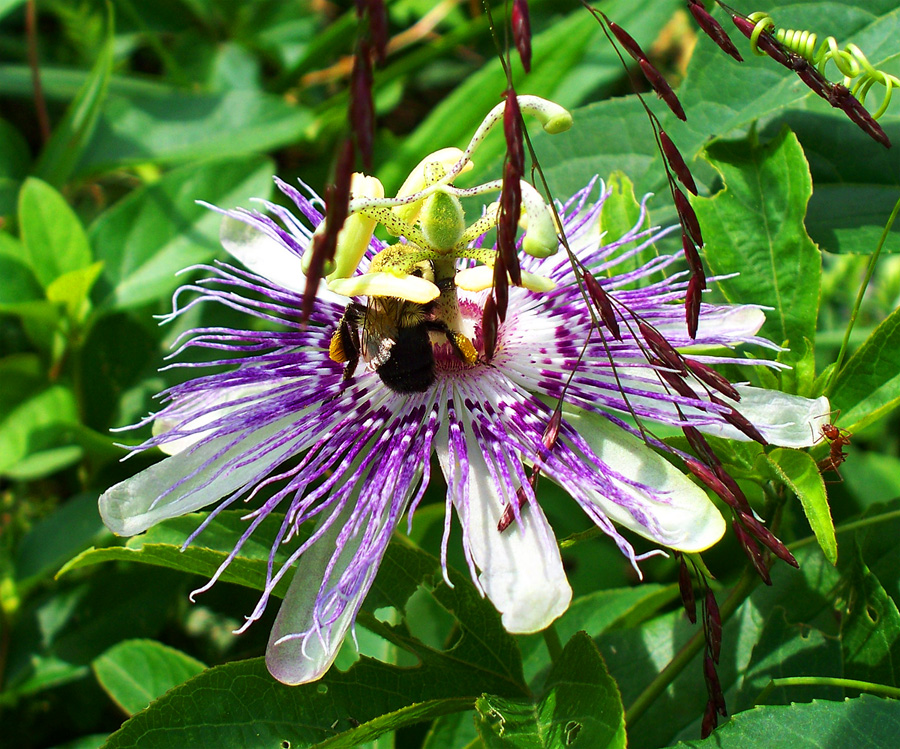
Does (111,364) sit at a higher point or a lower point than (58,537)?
higher

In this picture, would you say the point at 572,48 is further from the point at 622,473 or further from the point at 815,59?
the point at 622,473

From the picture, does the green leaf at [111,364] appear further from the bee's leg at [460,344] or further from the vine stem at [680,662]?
the vine stem at [680,662]

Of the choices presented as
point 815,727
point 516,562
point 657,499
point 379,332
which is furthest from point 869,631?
point 379,332

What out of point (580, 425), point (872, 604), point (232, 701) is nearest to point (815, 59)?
point (580, 425)

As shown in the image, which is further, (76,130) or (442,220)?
(76,130)

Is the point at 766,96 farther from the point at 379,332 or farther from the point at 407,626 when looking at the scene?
the point at 407,626

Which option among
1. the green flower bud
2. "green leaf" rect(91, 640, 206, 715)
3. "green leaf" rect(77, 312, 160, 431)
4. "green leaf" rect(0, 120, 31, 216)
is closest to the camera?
the green flower bud

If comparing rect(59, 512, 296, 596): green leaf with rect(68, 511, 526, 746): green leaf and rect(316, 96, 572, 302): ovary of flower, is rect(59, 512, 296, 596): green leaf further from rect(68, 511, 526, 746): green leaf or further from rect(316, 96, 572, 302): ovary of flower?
rect(316, 96, 572, 302): ovary of flower

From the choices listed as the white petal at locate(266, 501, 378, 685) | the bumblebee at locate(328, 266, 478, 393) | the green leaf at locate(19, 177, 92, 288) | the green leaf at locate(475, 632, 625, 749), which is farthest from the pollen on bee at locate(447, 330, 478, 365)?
the green leaf at locate(19, 177, 92, 288)
